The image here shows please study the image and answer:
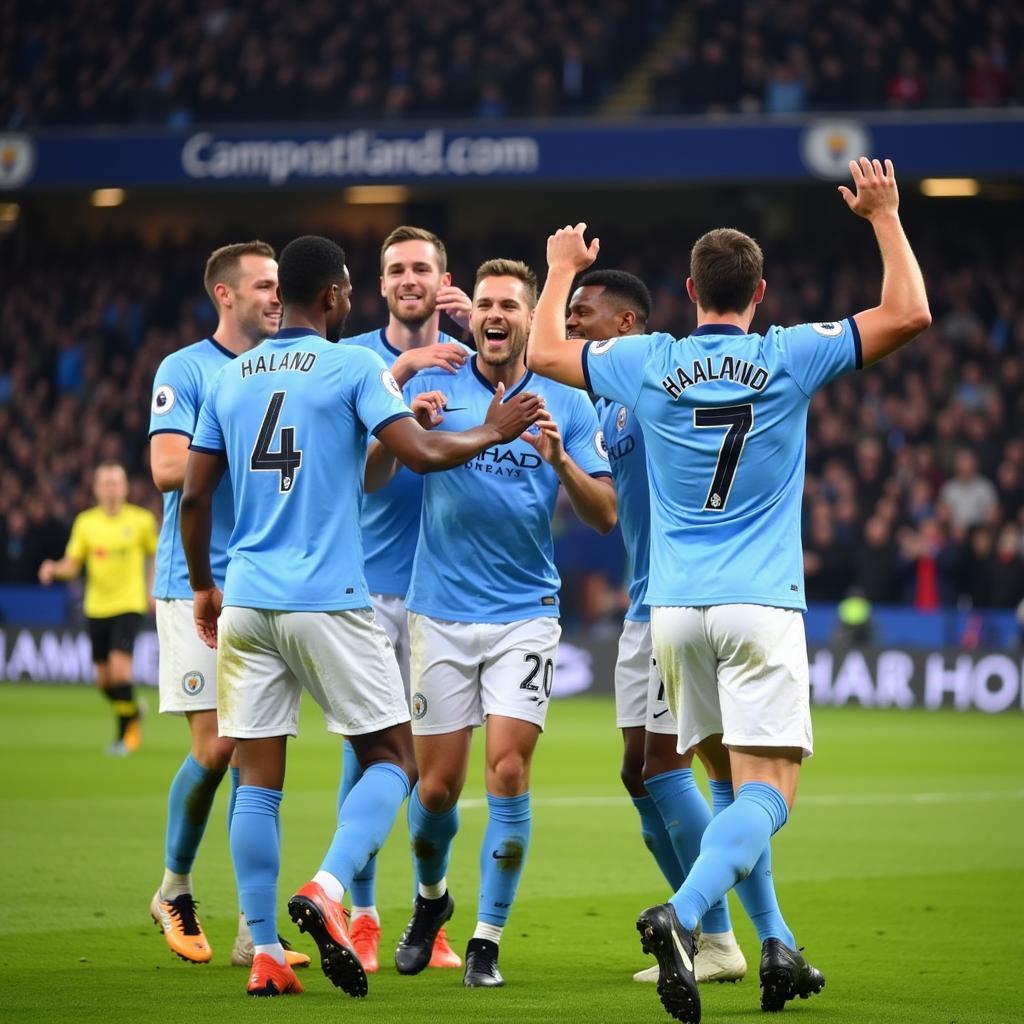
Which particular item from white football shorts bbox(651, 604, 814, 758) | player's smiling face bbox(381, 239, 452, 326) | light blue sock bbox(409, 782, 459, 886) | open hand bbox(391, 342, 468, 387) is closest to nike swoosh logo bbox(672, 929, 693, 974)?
white football shorts bbox(651, 604, 814, 758)

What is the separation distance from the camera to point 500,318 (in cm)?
690

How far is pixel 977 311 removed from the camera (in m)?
27.2

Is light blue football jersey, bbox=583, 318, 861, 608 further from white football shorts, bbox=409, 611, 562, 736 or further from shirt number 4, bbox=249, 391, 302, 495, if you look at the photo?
shirt number 4, bbox=249, 391, 302, 495

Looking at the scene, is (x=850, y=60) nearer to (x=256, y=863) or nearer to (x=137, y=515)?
(x=137, y=515)

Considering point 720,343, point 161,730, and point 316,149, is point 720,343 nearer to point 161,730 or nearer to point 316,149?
point 161,730

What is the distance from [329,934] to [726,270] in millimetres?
2362

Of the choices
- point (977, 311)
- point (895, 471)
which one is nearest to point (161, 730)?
point (895, 471)

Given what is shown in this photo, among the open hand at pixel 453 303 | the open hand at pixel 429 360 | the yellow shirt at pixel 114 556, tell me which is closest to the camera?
the open hand at pixel 429 360

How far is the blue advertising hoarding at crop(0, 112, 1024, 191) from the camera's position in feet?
86.6

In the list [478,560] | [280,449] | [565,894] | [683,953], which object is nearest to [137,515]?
[565,894]

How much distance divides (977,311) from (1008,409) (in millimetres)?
2457

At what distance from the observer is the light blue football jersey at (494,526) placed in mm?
6836

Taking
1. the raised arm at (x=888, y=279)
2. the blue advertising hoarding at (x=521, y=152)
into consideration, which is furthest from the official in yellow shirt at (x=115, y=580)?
the blue advertising hoarding at (x=521, y=152)

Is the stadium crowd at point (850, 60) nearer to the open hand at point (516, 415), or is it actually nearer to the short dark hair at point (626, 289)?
the short dark hair at point (626, 289)
